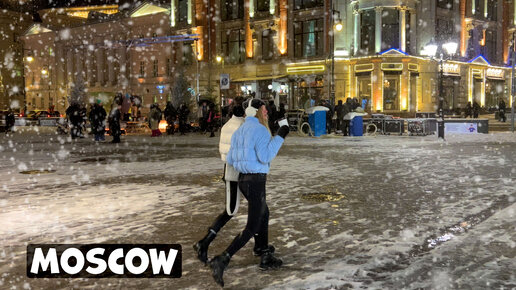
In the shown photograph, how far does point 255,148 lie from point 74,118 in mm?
22306

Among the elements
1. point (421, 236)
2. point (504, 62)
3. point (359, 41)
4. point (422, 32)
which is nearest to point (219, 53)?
point (359, 41)

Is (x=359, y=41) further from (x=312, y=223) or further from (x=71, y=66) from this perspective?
(x=71, y=66)

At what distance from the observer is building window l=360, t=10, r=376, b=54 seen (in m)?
38.3

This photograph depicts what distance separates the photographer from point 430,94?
3909cm

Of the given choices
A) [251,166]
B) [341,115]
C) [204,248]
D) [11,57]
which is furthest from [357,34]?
[11,57]

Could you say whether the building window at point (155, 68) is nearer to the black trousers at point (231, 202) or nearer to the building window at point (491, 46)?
the building window at point (491, 46)

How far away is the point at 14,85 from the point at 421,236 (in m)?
79.3

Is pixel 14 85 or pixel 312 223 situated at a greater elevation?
pixel 14 85

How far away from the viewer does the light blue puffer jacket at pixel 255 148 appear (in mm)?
4523

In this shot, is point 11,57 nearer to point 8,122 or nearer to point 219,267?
point 8,122

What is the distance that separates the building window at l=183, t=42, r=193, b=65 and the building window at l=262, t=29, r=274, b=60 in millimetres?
8249

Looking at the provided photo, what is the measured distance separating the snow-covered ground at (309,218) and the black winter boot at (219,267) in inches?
5.0

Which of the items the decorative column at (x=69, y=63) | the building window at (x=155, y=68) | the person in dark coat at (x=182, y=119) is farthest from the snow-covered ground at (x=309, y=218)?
the decorative column at (x=69, y=63)

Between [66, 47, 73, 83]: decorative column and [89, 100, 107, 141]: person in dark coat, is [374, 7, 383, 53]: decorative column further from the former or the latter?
[66, 47, 73, 83]: decorative column
